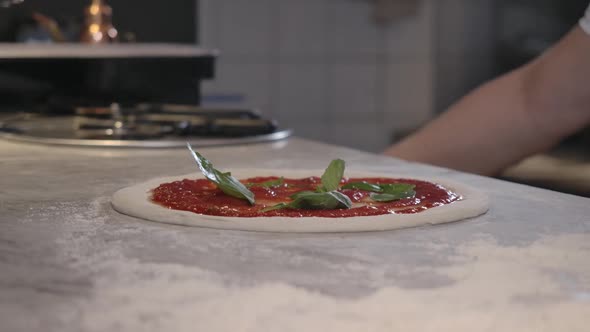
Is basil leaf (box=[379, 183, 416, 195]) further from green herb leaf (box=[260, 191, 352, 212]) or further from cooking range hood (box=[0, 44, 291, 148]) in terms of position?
cooking range hood (box=[0, 44, 291, 148])

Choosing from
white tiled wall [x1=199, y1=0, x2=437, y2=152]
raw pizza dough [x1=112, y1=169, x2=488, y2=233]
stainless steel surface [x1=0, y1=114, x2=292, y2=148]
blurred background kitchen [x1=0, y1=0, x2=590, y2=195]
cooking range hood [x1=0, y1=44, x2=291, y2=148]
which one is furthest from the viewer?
white tiled wall [x1=199, y1=0, x2=437, y2=152]

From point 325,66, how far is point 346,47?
114mm

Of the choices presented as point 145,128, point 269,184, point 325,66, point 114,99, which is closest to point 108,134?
point 145,128

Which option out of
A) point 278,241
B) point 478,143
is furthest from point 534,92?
point 278,241

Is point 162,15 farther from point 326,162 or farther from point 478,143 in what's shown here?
point 326,162

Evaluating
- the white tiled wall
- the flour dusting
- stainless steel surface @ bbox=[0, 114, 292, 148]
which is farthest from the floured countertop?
the white tiled wall

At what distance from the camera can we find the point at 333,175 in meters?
0.82

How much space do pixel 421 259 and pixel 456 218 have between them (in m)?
0.16

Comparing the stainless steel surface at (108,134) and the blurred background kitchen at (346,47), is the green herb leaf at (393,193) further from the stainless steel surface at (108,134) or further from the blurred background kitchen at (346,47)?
the blurred background kitchen at (346,47)

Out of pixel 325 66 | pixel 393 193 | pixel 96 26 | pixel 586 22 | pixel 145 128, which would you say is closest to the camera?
pixel 393 193

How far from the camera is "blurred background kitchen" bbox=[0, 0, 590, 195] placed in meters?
3.13

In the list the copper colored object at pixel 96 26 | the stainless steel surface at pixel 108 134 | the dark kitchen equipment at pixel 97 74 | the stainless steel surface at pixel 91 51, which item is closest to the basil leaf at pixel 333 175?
the stainless steel surface at pixel 108 134

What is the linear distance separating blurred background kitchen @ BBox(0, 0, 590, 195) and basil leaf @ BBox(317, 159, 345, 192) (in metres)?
2.27

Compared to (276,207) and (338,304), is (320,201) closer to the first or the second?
(276,207)
